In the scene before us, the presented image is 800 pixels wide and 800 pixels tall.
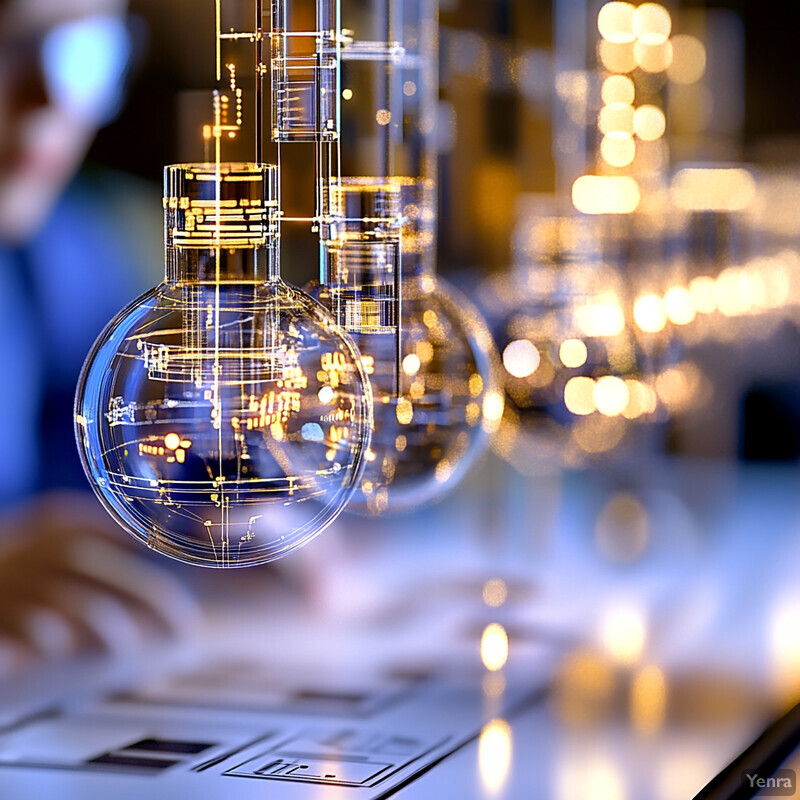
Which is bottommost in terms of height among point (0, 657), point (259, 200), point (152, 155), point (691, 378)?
point (0, 657)

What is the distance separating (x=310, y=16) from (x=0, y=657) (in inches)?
30.8

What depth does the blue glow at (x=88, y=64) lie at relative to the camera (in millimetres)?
1314

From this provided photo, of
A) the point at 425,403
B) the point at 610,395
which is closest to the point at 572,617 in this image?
the point at 610,395

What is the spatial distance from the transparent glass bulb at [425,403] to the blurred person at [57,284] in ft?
2.41

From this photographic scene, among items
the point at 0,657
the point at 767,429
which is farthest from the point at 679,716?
the point at 767,429

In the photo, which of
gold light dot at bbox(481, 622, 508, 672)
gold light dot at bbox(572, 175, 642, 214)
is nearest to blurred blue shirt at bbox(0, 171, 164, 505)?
gold light dot at bbox(572, 175, 642, 214)

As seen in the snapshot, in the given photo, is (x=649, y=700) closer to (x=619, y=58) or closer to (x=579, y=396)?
(x=579, y=396)

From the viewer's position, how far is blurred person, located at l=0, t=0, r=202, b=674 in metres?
1.30

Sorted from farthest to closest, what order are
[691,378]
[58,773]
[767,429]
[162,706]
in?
[767,429]
[691,378]
[162,706]
[58,773]

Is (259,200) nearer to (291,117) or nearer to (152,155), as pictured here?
(291,117)

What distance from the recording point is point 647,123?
4.47ft

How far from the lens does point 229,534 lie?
1.32 feet

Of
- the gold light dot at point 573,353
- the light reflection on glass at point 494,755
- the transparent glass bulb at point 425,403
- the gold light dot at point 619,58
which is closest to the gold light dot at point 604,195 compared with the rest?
the gold light dot at point 619,58

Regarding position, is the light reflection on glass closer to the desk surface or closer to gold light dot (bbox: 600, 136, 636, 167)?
the desk surface
